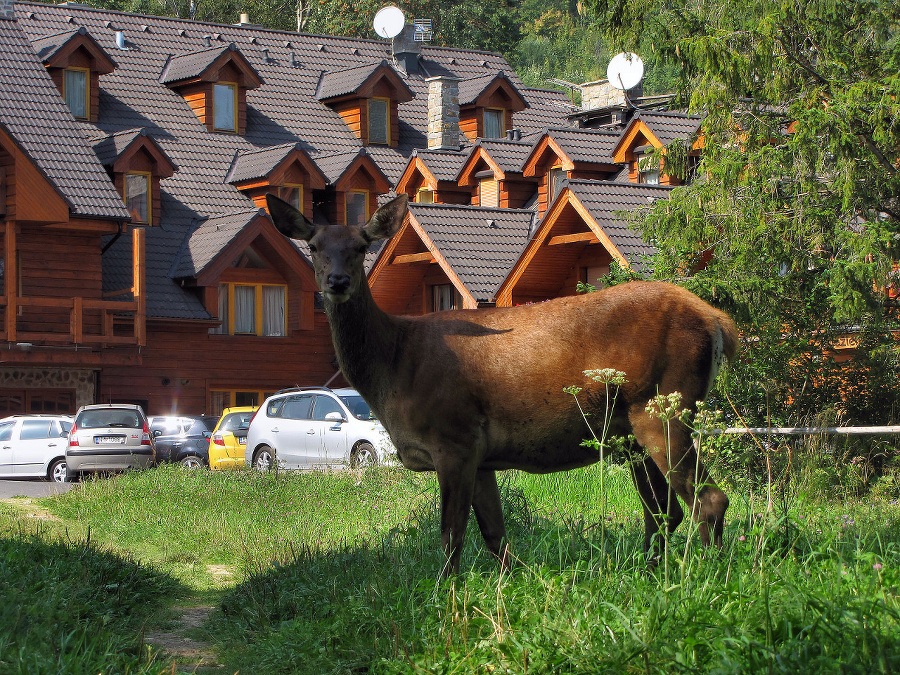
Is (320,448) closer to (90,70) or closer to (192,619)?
(192,619)

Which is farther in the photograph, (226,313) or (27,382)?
(226,313)

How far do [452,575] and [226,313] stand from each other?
28894mm

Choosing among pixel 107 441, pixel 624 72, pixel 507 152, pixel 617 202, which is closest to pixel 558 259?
pixel 617 202

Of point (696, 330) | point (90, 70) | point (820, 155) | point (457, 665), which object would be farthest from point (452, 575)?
point (90, 70)

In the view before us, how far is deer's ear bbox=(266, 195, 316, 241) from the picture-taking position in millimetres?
8078

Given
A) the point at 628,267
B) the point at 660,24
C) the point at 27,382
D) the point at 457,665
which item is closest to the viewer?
the point at 457,665

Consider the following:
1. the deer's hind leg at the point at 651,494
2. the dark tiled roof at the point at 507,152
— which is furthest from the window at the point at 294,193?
the deer's hind leg at the point at 651,494

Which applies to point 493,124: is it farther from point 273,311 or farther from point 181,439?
point 181,439

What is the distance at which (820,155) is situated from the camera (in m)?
14.5

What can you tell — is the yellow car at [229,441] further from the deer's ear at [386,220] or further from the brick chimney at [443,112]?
the deer's ear at [386,220]

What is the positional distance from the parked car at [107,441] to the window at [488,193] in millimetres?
13632

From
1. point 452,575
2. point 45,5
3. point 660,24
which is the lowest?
point 452,575

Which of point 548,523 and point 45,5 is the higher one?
point 45,5

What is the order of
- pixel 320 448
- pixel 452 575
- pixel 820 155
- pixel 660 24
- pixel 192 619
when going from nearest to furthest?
pixel 452 575, pixel 192 619, pixel 820 155, pixel 660 24, pixel 320 448
